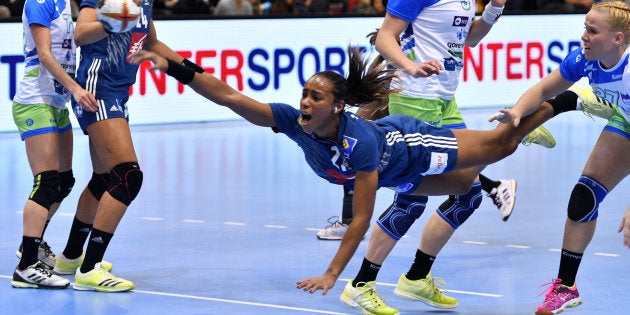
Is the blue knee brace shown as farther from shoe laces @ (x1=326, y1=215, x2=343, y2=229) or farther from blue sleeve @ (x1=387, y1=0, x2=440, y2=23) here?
shoe laces @ (x1=326, y1=215, x2=343, y2=229)

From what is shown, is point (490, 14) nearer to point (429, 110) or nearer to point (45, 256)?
point (429, 110)

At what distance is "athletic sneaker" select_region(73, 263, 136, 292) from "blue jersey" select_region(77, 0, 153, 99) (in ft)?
3.24

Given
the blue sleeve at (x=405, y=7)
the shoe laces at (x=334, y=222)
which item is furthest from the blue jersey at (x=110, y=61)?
the shoe laces at (x=334, y=222)

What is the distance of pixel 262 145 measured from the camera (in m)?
13.4

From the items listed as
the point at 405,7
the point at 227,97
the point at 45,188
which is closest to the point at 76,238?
the point at 45,188

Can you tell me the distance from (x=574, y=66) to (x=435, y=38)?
99 centimetres

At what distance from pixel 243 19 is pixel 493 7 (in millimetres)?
8568

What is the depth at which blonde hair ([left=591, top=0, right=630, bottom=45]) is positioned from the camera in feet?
19.0

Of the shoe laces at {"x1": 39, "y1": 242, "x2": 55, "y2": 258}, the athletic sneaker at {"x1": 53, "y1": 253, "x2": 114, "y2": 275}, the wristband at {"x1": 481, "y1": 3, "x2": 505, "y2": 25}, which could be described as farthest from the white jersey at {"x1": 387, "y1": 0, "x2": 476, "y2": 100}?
the shoe laces at {"x1": 39, "y1": 242, "x2": 55, "y2": 258}

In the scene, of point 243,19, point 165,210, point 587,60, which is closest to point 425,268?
point 587,60

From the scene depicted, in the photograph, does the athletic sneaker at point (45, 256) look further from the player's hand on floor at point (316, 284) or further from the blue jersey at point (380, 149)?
the player's hand on floor at point (316, 284)

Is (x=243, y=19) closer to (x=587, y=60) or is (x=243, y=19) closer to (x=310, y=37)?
(x=310, y=37)

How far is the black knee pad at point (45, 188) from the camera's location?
6.66m

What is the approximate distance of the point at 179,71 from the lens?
19.1 ft
